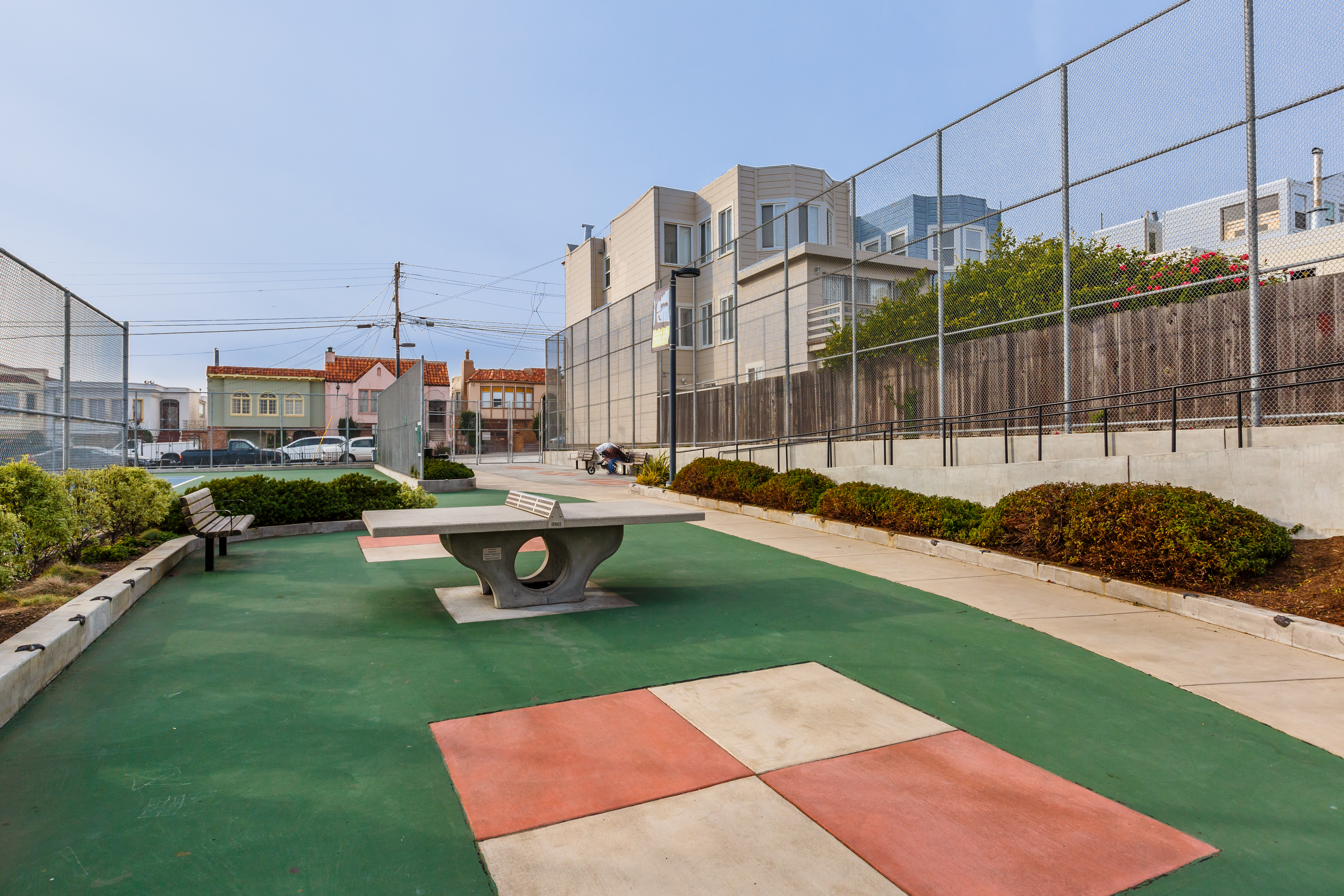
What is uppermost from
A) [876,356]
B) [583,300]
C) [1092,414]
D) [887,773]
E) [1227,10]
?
[583,300]

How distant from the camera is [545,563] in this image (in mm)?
7488

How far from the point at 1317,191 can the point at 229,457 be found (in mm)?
38271

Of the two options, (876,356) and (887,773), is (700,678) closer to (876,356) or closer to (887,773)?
(887,773)

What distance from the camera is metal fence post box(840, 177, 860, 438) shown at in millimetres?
16938

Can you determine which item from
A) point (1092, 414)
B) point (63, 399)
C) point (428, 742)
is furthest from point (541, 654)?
point (1092, 414)

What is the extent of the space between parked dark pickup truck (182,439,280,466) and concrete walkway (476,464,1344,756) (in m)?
32.4

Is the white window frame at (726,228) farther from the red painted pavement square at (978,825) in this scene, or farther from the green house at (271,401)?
the green house at (271,401)

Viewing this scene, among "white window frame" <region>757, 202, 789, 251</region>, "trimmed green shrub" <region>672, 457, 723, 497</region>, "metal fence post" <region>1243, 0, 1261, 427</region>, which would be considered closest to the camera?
"metal fence post" <region>1243, 0, 1261, 427</region>

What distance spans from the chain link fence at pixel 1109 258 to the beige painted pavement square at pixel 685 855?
795 cm

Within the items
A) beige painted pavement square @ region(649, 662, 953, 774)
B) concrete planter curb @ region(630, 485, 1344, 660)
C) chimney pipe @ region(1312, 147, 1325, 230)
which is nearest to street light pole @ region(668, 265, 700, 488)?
concrete planter curb @ region(630, 485, 1344, 660)

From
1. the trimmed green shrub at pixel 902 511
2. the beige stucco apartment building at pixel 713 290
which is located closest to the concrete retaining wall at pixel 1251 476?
the trimmed green shrub at pixel 902 511

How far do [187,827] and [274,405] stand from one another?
57066 millimetres

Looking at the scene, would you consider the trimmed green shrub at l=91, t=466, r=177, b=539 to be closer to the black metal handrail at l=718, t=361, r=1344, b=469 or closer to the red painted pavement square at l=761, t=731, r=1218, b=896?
the red painted pavement square at l=761, t=731, r=1218, b=896

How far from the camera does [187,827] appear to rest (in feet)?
9.70
